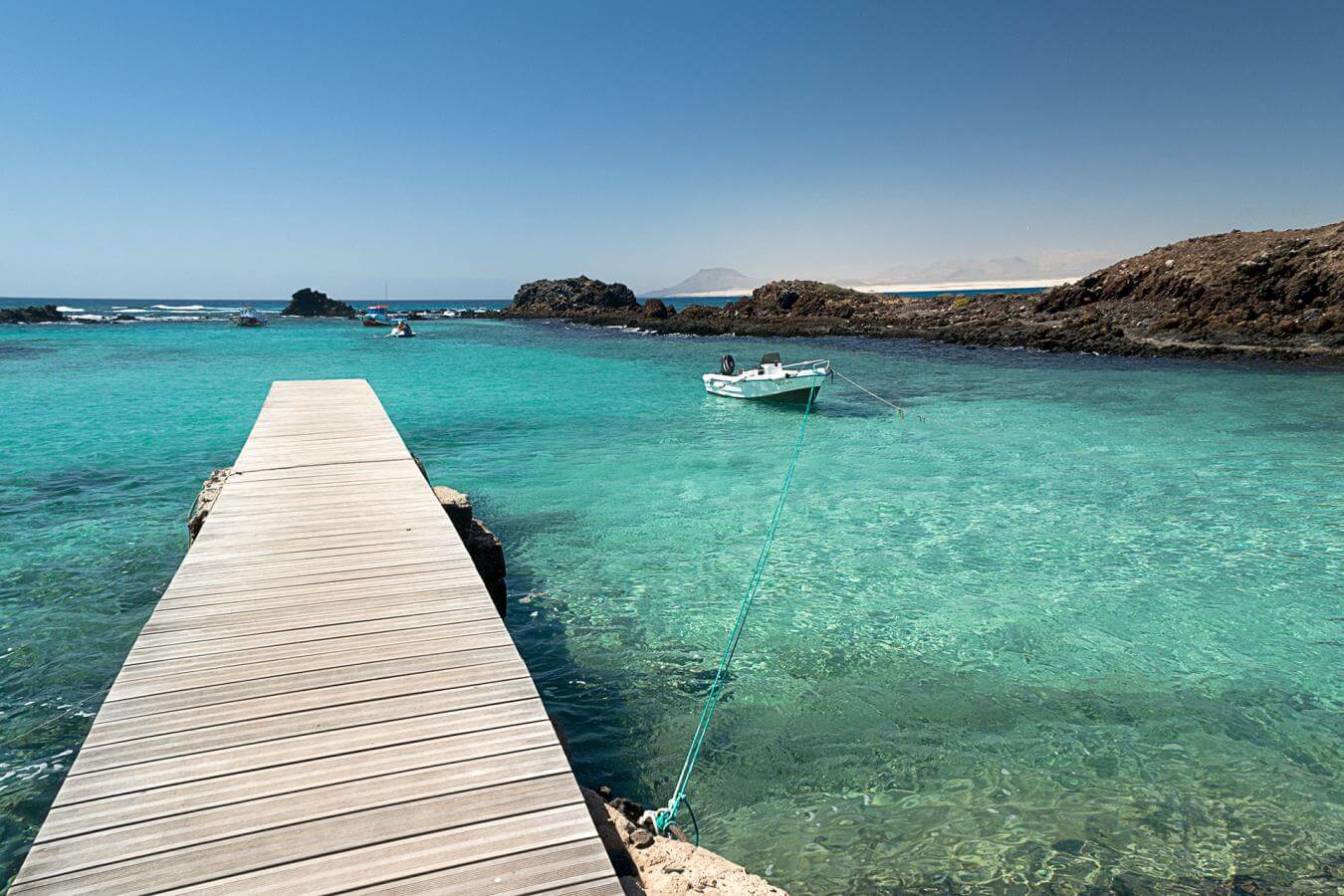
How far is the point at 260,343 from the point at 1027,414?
5219 centimetres

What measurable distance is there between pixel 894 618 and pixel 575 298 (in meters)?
86.3

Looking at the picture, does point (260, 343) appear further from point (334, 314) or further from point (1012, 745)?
point (1012, 745)

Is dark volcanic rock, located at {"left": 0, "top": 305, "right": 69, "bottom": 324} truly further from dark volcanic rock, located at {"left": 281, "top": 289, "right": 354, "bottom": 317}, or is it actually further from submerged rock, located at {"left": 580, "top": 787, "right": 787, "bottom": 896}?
submerged rock, located at {"left": 580, "top": 787, "right": 787, "bottom": 896}

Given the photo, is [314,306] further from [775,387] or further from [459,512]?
[459,512]

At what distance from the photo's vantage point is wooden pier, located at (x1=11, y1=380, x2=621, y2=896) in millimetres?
2863

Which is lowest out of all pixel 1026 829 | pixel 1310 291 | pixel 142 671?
pixel 1026 829

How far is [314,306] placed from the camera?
325 feet

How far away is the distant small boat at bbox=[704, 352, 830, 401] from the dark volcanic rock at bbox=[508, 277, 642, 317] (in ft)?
198

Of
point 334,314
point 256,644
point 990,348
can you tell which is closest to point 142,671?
point 256,644

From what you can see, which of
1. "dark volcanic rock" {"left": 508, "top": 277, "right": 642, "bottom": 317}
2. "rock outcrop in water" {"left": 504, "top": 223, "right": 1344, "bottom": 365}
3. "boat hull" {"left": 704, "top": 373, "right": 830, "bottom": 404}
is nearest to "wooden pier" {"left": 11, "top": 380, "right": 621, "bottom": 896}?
"boat hull" {"left": 704, "top": 373, "right": 830, "bottom": 404}

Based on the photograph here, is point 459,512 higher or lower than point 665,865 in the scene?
higher

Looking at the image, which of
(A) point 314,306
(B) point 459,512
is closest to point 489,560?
(B) point 459,512

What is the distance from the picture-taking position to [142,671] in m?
4.32

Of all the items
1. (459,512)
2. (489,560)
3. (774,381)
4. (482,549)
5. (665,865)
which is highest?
(774,381)
